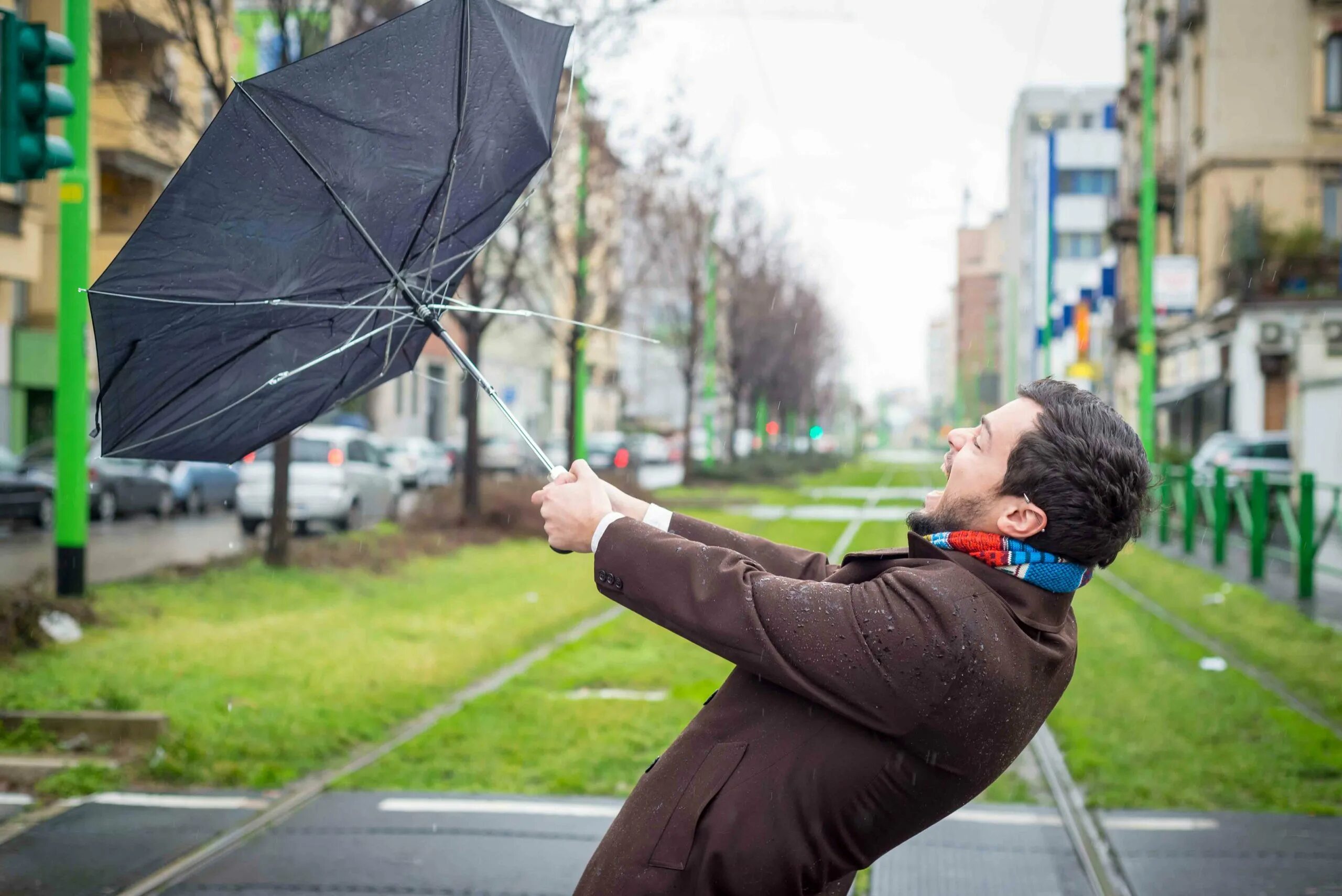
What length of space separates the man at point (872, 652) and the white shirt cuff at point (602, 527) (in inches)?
0.4

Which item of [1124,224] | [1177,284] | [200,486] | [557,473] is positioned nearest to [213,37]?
[557,473]

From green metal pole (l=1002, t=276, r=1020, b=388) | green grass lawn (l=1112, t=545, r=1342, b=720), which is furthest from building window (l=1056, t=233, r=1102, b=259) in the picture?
green grass lawn (l=1112, t=545, r=1342, b=720)

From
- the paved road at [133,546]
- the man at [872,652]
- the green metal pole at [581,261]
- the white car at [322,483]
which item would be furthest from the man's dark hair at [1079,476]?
the green metal pole at [581,261]

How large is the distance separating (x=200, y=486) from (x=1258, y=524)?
19.9 m

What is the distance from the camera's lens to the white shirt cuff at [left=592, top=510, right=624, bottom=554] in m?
2.03

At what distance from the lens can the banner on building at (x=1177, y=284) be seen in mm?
31953

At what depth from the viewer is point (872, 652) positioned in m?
1.90

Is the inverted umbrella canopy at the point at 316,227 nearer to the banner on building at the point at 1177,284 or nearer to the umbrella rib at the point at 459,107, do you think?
the umbrella rib at the point at 459,107

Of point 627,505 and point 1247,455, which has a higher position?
point 627,505

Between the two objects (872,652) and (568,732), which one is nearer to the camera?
(872,652)

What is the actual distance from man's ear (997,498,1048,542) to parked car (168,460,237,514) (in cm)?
2608

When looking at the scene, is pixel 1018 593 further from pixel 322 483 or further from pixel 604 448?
pixel 604 448

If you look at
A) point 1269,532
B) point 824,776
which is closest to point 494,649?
point 824,776

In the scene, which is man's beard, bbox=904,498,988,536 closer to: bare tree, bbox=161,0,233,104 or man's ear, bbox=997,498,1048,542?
man's ear, bbox=997,498,1048,542
